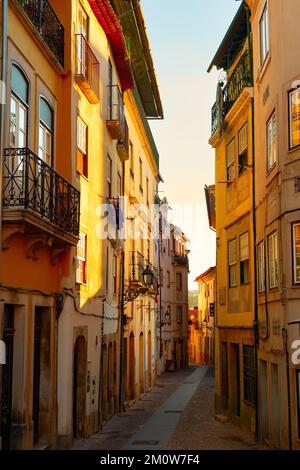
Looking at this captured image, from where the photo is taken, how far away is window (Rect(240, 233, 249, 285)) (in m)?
19.2

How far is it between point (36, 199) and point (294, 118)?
18.5ft

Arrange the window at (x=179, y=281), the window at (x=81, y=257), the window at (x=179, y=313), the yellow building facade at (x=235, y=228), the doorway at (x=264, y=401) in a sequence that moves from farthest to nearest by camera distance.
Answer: the window at (x=179, y=281)
the window at (x=179, y=313)
the yellow building facade at (x=235, y=228)
the window at (x=81, y=257)
the doorway at (x=264, y=401)

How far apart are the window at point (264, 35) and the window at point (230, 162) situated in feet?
15.3

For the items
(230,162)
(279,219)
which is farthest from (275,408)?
(230,162)

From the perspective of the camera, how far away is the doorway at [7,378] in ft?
40.3

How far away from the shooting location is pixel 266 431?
53.5 ft

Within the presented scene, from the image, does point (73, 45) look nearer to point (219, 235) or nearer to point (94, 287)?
point (94, 287)

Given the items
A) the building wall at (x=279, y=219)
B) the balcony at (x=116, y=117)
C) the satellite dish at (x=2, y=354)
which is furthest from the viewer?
the balcony at (x=116, y=117)

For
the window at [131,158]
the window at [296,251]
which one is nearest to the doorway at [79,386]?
the window at [296,251]

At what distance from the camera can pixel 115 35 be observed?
2130cm

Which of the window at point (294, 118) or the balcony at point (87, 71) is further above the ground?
the balcony at point (87, 71)

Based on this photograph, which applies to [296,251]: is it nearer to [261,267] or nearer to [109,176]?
[261,267]

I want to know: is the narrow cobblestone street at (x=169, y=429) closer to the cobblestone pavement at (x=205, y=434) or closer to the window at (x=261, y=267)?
the cobblestone pavement at (x=205, y=434)
